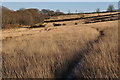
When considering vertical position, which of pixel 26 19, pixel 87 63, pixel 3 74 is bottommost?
pixel 3 74

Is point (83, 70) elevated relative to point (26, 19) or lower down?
lower down

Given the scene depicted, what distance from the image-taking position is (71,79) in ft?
12.3

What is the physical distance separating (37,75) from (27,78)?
217 millimetres

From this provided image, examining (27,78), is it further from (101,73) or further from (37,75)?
(101,73)

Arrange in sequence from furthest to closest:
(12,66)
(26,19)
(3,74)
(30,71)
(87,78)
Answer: (26,19) → (12,66) → (3,74) → (30,71) → (87,78)

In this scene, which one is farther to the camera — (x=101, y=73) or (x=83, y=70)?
(x=83, y=70)

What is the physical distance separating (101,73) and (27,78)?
1.43 m

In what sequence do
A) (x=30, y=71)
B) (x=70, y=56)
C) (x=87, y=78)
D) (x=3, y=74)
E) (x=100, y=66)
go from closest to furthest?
(x=87, y=78)
(x=100, y=66)
(x=30, y=71)
(x=3, y=74)
(x=70, y=56)

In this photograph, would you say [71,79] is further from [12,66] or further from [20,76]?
[12,66]

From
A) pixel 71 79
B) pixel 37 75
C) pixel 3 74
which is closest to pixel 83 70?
pixel 71 79

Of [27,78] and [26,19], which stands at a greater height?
[26,19]

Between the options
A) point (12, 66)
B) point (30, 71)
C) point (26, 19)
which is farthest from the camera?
point (26, 19)

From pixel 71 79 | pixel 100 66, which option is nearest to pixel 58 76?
pixel 71 79

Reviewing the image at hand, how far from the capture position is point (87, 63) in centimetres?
401
